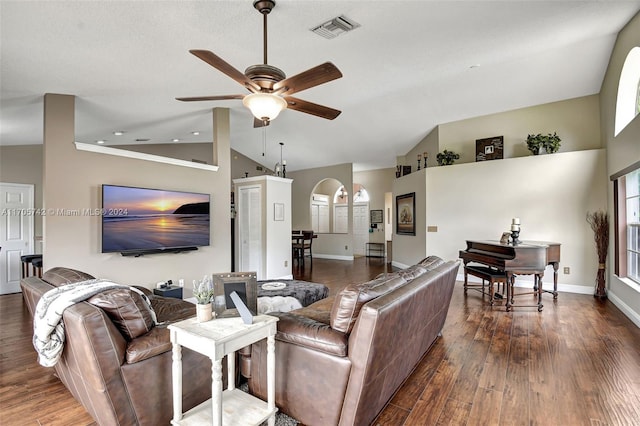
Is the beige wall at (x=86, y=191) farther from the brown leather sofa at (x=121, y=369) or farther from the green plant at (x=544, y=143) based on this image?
the green plant at (x=544, y=143)

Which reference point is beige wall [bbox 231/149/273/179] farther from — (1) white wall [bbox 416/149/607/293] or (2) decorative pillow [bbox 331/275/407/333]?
(2) decorative pillow [bbox 331/275/407/333]

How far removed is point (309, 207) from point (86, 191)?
23.5 ft

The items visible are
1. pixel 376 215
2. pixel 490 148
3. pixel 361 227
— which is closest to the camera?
pixel 490 148

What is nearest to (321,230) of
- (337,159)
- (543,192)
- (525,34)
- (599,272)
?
(337,159)

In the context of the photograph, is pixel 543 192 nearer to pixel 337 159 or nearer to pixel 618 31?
pixel 618 31

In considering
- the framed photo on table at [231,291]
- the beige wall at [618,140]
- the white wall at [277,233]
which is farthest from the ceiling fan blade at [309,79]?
the white wall at [277,233]

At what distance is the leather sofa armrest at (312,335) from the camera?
5.64ft

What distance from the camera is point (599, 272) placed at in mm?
4930

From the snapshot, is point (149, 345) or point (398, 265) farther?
point (398, 265)

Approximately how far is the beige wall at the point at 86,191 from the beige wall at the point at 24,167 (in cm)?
296

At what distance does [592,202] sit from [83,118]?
8.18 metres

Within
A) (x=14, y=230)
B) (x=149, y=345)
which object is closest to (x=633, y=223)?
(x=149, y=345)

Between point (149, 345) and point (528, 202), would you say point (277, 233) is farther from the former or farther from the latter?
point (149, 345)

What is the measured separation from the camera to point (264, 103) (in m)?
2.48
